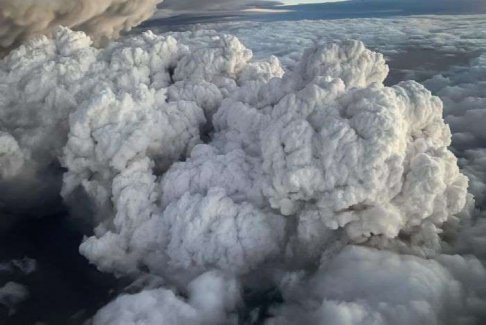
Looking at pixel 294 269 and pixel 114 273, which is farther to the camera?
pixel 114 273

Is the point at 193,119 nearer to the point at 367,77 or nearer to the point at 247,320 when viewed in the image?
the point at 367,77

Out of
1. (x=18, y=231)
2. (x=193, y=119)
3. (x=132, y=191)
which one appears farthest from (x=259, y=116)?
(x=18, y=231)

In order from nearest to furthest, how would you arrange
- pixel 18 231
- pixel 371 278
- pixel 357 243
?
pixel 371 278 < pixel 357 243 < pixel 18 231

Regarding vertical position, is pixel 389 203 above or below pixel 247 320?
above

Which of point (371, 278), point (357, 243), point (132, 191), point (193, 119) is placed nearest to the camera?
point (371, 278)

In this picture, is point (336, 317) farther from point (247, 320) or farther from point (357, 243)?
point (247, 320)

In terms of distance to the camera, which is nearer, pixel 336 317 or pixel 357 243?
pixel 336 317

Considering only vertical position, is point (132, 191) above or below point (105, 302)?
above

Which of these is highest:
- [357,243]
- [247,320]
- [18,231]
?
[357,243]

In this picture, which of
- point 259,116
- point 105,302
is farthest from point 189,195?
point 105,302

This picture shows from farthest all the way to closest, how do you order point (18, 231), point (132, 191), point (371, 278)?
point (18, 231), point (132, 191), point (371, 278)
